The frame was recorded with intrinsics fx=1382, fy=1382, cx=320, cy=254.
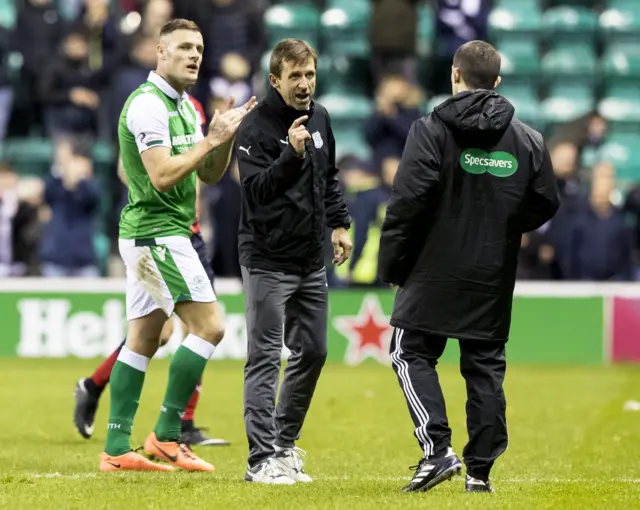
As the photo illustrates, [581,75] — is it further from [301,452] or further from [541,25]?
[301,452]

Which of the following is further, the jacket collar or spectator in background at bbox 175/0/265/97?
spectator in background at bbox 175/0/265/97

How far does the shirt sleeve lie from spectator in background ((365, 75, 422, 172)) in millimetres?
9453

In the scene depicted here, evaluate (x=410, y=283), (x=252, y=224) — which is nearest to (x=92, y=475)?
(x=252, y=224)

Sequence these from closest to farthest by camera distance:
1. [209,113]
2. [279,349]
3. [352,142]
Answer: [279,349]
[209,113]
[352,142]

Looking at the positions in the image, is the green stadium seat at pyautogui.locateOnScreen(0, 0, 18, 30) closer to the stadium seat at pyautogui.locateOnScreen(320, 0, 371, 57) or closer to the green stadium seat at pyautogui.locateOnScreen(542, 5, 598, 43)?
the stadium seat at pyautogui.locateOnScreen(320, 0, 371, 57)

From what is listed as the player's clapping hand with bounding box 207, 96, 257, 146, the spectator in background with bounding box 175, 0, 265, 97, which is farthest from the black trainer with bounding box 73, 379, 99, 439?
the spectator in background with bounding box 175, 0, 265, 97

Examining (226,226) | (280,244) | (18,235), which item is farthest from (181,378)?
(18,235)

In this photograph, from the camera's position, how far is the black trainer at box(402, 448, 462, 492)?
6.58 meters

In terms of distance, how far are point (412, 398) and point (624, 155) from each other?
40.7 feet

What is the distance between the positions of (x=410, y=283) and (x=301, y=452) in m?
1.35

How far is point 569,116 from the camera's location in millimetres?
18656

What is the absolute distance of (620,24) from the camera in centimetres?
1956

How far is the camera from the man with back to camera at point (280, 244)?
712 cm

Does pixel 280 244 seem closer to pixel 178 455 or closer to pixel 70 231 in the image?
pixel 178 455
